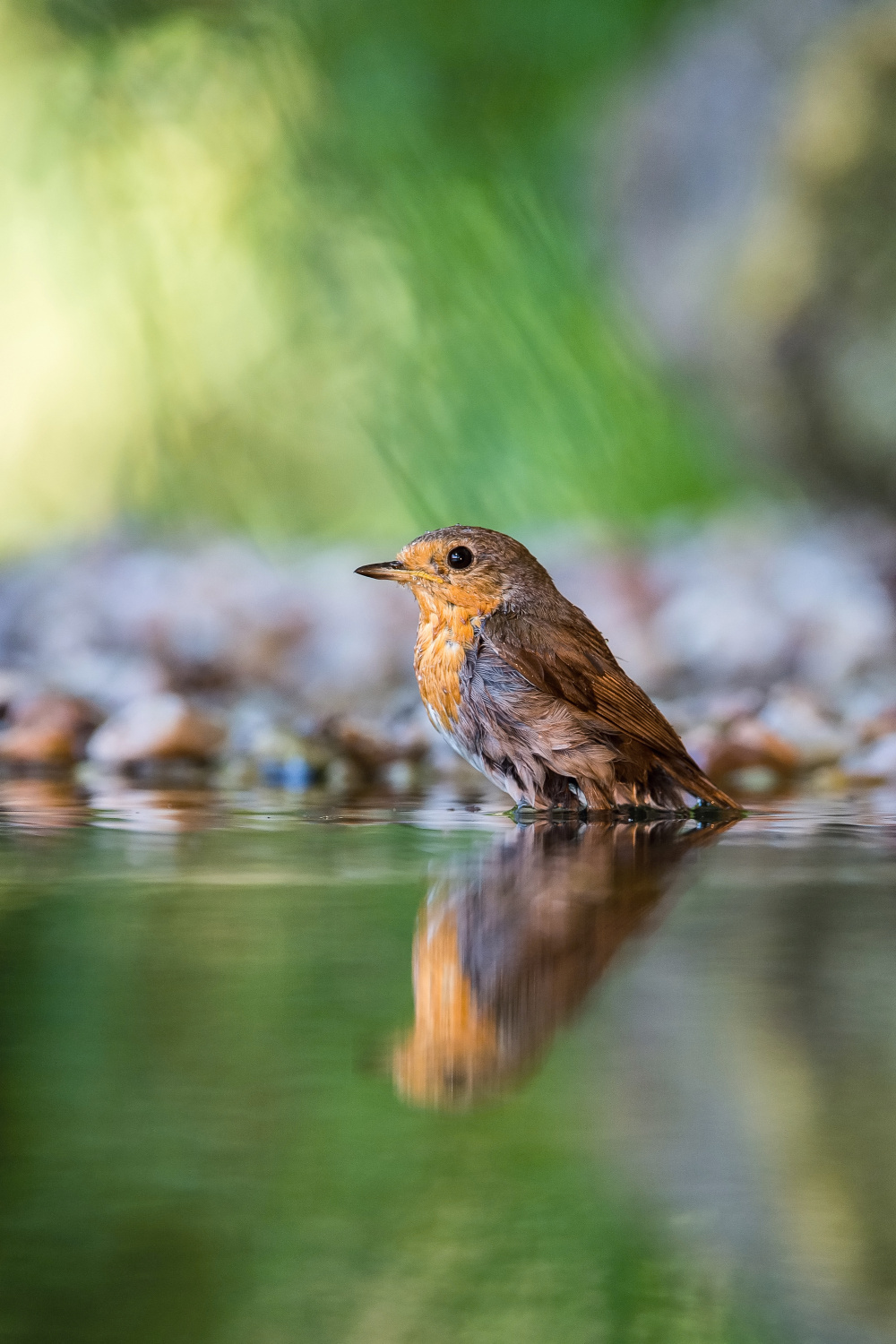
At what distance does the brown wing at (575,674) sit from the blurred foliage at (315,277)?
250 cm

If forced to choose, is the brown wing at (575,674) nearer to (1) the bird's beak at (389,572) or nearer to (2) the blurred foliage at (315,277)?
(1) the bird's beak at (389,572)

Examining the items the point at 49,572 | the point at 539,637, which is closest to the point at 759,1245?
the point at 539,637

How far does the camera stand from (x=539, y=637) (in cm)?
220

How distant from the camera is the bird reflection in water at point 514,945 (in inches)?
33.4

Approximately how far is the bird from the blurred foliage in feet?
7.97

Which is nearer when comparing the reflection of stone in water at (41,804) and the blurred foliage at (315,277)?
the reflection of stone in water at (41,804)

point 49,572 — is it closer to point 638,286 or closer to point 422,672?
point 638,286

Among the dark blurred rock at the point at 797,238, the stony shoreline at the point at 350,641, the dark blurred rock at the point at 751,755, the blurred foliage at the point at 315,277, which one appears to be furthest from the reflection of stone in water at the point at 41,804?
the dark blurred rock at the point at 797,238

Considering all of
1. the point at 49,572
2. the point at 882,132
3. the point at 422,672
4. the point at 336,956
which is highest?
the point at 882,132

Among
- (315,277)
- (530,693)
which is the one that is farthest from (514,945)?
(315,277)

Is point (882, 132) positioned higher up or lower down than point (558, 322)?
higher up

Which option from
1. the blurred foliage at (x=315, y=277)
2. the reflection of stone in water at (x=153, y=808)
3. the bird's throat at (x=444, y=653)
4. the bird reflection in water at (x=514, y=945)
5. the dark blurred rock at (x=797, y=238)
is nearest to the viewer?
the bird reflection in water at (x=514, y=945)

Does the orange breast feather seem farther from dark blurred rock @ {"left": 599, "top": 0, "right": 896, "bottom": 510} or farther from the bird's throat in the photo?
dark blurred rock @ {"left": 599, "top": 0, "right": 896, "bottom": 510}

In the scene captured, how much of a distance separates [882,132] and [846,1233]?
430cm
